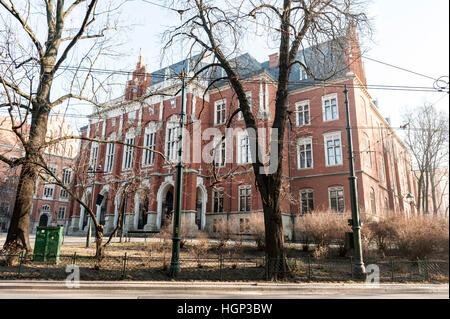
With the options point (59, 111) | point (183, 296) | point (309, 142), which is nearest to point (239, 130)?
point (309, 142)

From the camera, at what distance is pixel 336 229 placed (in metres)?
15.4

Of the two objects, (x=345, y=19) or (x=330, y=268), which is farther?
(x=330, y=268)

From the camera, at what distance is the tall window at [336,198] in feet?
85.1

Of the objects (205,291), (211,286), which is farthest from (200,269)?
(205,291)

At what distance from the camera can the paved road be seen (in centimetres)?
789

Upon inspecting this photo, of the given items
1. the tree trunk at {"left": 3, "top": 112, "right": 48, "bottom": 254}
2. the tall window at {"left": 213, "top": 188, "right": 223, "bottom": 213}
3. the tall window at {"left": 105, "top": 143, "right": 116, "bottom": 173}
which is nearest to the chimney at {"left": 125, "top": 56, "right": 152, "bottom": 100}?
the tree trunk at {"left": 3, "top": 112, "right": 48, "bottom": 254}

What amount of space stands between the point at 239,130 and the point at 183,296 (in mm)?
22012

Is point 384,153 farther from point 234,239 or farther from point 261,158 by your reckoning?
point 261,158

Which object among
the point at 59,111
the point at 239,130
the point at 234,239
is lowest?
the point at 234,239

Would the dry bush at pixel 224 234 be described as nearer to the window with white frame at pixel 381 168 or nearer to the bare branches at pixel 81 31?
the bare branches at pixel 81 31

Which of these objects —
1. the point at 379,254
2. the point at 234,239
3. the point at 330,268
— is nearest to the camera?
the point at 330,268

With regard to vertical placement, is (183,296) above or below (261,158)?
below

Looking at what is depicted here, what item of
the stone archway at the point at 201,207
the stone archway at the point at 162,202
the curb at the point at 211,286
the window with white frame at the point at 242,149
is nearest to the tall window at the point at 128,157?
the stone archway at the point at 162,202
